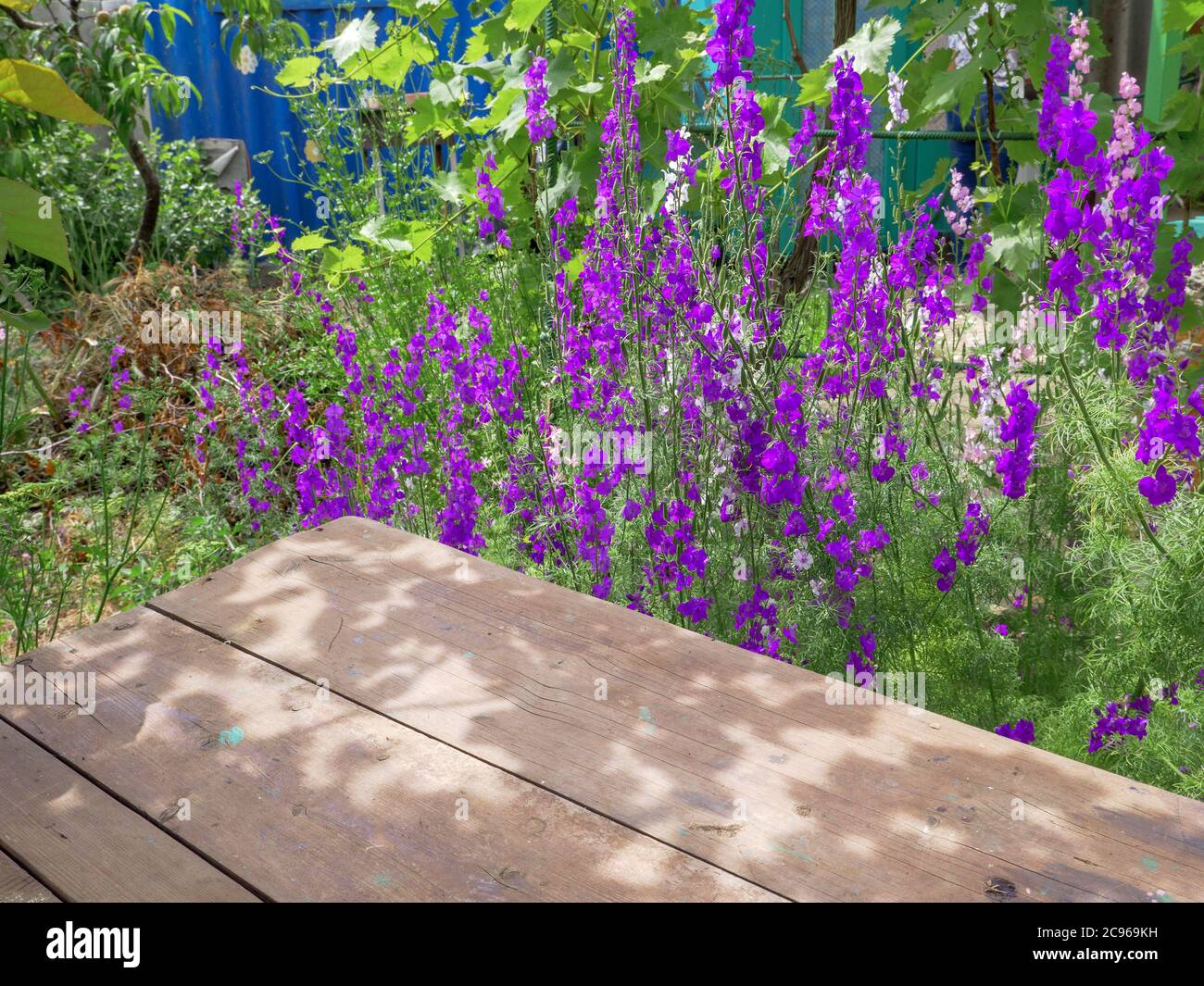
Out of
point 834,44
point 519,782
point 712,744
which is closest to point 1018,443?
point 712,744

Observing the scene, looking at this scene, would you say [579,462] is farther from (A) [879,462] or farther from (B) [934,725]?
(B) [934,725]

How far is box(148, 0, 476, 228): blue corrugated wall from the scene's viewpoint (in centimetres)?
859

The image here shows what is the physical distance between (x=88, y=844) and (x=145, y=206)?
5496mm

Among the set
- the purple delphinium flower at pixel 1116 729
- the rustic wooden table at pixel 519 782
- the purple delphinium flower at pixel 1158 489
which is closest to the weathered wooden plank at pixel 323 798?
the rustic wooden table at pixel 519 782

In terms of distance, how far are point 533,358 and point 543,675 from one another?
7.78 feet

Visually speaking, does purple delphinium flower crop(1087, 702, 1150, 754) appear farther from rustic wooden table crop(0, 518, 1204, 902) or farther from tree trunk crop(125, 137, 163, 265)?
tree trunk crop(125, 137, 163, 265)

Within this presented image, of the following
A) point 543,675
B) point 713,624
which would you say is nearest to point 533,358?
point 713,624

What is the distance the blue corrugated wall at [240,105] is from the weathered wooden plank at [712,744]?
7105 millimetres

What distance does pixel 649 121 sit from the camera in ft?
12.3

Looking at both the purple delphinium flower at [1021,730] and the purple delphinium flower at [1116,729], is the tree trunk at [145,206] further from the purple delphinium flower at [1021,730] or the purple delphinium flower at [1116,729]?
the purple delphinium flower at [1116,729]

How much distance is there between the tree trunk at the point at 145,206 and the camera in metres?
5.78

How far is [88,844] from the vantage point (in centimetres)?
130

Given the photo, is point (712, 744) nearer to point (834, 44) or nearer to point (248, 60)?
point (834, 44)

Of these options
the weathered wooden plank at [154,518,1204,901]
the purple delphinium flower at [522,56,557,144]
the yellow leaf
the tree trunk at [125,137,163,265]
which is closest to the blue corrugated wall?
the tree trunk at [125,137,163,265]
